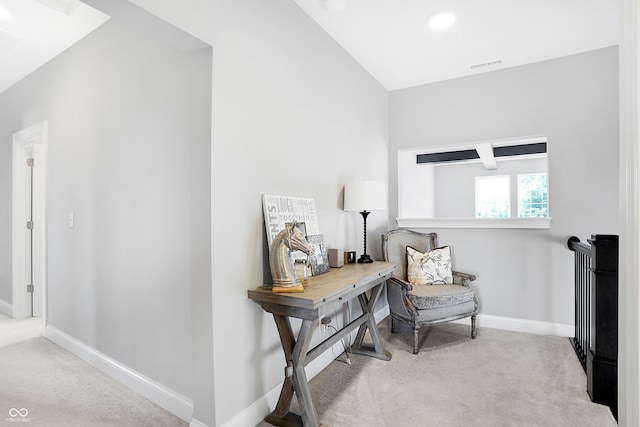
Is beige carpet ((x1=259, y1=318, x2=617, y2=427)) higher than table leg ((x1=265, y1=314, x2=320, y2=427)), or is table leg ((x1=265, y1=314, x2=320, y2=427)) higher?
table leg ((x1=265, y1=314, x2=320, y2=427))

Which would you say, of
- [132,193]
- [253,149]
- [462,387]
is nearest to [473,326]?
[462,387]

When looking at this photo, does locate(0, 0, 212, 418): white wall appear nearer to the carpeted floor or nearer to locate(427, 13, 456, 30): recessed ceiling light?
the carpeted floor

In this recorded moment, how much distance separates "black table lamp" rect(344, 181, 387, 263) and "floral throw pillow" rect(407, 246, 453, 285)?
728mm

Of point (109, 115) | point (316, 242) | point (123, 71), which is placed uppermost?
point (123, 71)

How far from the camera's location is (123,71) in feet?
7.46

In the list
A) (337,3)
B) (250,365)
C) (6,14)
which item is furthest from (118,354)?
(337,3)

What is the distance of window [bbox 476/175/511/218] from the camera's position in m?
7.21

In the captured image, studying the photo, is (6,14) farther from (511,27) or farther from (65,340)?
(511,27)

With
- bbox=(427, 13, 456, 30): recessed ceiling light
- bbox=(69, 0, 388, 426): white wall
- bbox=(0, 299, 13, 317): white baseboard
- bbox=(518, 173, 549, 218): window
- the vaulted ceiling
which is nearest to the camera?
bbox=(69, 0, 388, 426): white wall

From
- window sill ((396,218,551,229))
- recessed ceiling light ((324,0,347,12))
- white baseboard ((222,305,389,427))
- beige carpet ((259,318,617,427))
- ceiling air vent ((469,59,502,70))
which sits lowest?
A: beige carpet ((259,318,617,427))

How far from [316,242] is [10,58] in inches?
131

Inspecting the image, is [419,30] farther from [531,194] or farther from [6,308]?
[531,194]

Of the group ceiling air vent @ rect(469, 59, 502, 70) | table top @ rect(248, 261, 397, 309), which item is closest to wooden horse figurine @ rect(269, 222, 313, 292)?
table top @ rect(248, 261, 397, 309)

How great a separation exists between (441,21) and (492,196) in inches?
223
